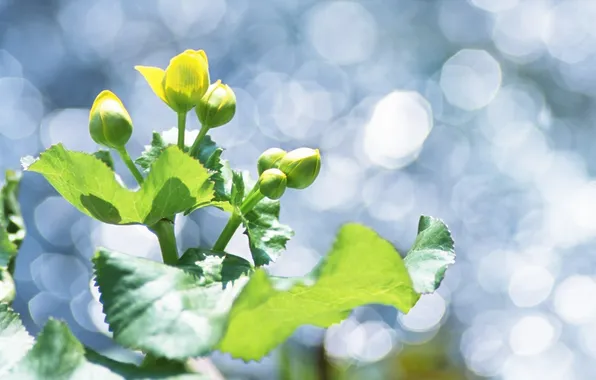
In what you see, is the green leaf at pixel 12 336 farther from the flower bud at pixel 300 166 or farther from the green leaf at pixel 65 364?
the flower bud at pixel 300 166

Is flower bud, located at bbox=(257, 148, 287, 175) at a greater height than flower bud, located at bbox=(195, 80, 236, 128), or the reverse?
flower bud, located at bbox=(195, 80, 236, 128)

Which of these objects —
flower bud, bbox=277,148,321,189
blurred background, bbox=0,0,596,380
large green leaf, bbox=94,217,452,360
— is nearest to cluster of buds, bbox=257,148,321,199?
flower bud, bbox=277,148,321,189

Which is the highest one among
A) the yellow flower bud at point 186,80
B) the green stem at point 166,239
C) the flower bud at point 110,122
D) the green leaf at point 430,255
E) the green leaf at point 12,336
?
the yellow flower bud at point 186,80

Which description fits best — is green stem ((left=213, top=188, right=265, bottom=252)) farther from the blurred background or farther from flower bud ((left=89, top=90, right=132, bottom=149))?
the blurred background

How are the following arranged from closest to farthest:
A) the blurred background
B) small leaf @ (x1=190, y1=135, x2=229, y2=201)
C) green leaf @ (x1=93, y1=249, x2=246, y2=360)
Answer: green leaf @ (x1=93, y1=249, x2=246, y2=360)
small leaf @ (x1=190, y1=135, x2=229, y2=201)
the blurred background

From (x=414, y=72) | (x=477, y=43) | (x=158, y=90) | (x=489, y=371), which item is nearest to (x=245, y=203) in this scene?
(x=158, y=90)

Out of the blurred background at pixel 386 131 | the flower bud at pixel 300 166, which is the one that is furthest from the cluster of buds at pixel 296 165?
the blurred background at pixel 386 131
